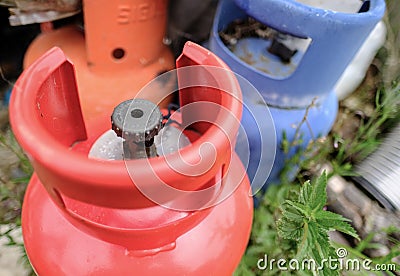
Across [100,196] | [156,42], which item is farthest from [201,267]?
[156,42]

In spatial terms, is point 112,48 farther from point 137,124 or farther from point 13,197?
point 137,124

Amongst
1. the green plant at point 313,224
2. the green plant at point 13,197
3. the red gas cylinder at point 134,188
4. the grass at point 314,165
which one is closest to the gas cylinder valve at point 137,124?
the red gas cylinder at point 134,188

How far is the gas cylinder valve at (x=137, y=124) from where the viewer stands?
0.56 metres

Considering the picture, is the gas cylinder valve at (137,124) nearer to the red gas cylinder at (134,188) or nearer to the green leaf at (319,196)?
the red gas cylinder at (134,188)

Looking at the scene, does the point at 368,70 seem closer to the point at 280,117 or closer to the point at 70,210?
the point at 280,117

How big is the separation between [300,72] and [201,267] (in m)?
0.52

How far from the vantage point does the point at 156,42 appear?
1228 millimetres

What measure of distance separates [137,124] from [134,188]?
0.11m

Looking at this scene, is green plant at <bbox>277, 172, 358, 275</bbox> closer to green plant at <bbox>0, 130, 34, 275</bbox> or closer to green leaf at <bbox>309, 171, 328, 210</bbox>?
green leaf at <bbox>309, 171, 328, 210</bbox>

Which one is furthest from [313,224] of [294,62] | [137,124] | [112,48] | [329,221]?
[112,48]

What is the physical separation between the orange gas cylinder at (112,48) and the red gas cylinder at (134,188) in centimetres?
39

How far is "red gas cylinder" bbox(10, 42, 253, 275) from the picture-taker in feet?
1.61

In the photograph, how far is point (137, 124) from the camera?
1.86ft

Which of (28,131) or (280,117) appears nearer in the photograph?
(28,131)
